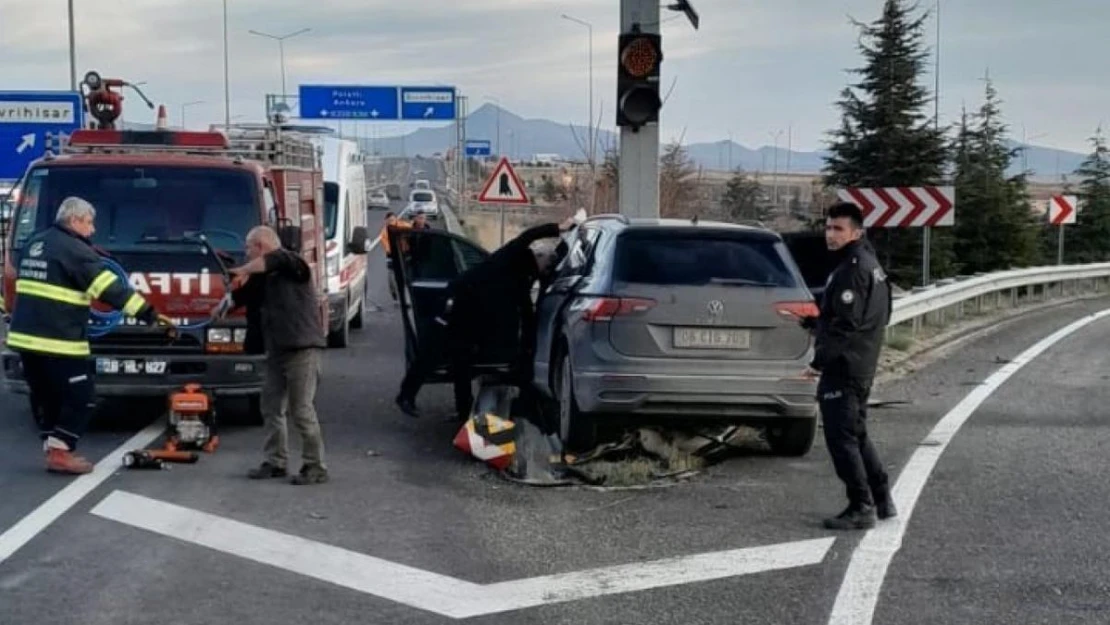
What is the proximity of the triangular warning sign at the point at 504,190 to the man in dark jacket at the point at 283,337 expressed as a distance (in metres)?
18.6

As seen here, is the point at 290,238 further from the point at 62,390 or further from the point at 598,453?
the point at 598,453

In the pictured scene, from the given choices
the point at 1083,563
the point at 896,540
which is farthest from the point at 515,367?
the point at 1083,563

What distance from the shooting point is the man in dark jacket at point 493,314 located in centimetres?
1174

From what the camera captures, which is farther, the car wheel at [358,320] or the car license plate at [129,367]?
the car wheel at [358,320]

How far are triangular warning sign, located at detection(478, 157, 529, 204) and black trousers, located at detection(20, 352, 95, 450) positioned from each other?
18658 millimetres

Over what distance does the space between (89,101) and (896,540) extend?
36.1 ft

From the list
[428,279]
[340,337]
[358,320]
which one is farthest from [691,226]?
[358,320]

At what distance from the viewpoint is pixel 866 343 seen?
8484 mm

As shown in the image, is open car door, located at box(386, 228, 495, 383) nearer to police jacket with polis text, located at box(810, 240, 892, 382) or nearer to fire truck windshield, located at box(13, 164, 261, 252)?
fire truck windshield, located at box(13, 164, 261, 252)

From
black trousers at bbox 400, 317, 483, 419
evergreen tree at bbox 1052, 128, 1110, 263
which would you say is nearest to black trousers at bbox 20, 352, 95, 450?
black trousers at bbox 400, 317, 483, 419

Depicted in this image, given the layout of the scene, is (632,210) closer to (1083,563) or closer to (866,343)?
(866,343)

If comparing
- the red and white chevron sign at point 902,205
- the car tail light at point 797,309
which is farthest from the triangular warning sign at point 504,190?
Answer: the car tail light at point 797,309

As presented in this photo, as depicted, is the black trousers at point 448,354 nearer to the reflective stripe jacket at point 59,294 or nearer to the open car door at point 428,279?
the open car door at point 428,279

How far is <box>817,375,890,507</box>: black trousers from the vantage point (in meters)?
8.43
